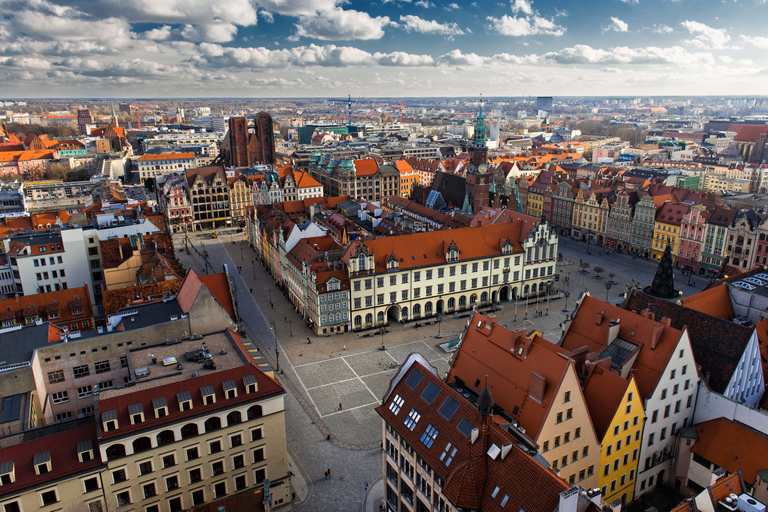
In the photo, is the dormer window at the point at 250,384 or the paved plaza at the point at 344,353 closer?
the dormer window at the point at 250,384

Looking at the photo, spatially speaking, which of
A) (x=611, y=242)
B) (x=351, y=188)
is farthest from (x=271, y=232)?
(x=611, y=242)

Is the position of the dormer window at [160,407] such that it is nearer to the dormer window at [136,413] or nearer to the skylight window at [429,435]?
the dormer window at [136,413]

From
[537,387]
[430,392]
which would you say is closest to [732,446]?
[537,387]

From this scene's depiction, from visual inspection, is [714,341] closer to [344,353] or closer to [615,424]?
[615,424]

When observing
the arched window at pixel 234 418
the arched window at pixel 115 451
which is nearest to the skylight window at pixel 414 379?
the arched window at pixel 234 418

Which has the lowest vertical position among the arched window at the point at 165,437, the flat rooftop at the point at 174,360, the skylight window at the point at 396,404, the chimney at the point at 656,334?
the arched window at the point at 165,437

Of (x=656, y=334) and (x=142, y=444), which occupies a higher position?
(x=656, y=334)
